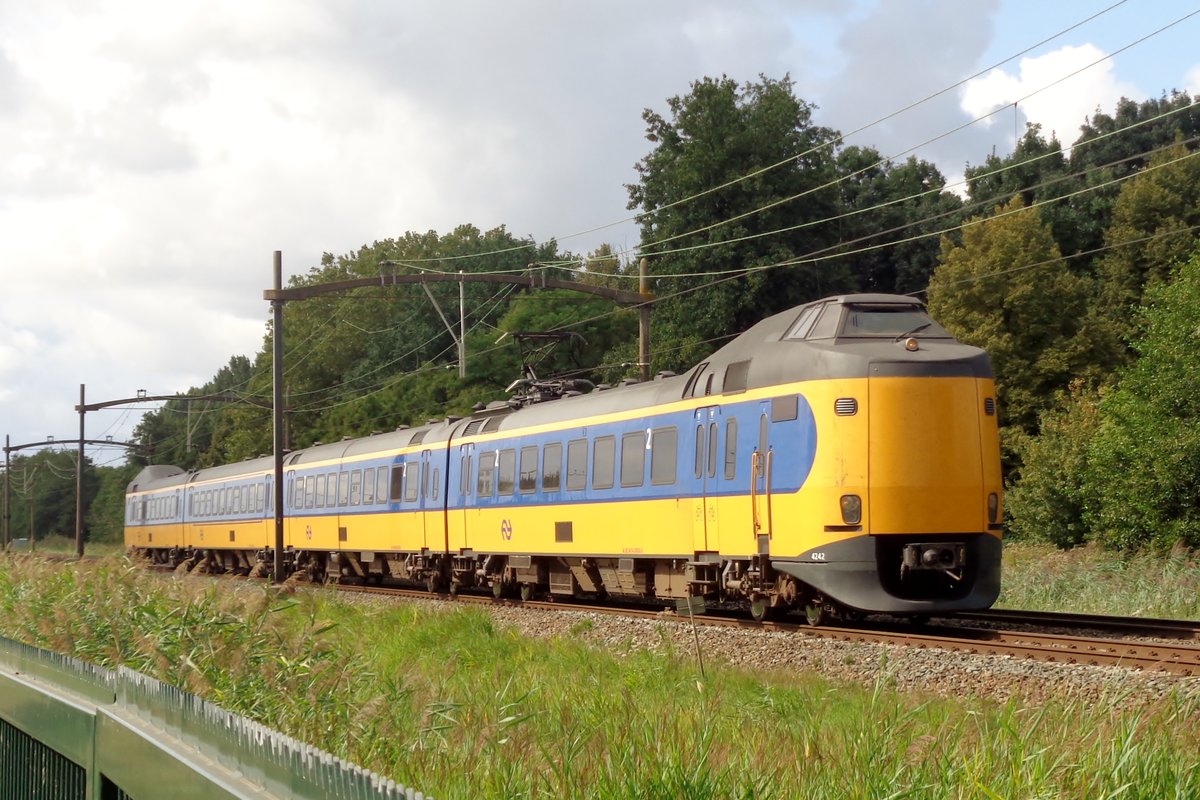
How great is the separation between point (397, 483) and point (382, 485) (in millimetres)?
825

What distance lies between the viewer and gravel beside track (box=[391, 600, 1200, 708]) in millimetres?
10102

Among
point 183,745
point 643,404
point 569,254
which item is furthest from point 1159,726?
point 569,254

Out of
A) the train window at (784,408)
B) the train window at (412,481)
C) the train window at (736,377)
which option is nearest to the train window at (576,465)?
the train window at (736,377)

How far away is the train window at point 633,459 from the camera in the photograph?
1850 centimetres

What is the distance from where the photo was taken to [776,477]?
49.8ft

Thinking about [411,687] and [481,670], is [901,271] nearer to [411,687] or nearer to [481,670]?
[481,670]

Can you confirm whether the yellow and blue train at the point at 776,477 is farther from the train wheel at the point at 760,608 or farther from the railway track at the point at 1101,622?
the railway track at the point at 1101,622

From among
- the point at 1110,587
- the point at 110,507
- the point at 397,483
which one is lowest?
the point at 1110,587

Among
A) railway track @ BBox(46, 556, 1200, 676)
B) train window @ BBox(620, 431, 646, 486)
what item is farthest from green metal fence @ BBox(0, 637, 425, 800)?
train window @ BBox(620, 431, 646, 486)

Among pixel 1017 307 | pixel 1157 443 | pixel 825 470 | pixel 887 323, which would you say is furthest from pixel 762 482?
pixel 1017 307

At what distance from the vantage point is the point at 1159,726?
6562 millimetres

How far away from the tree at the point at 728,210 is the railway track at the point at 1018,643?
109 ft

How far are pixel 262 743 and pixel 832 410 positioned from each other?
12.1 metres

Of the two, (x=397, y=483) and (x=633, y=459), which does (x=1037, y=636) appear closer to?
(x=633, y=459)
